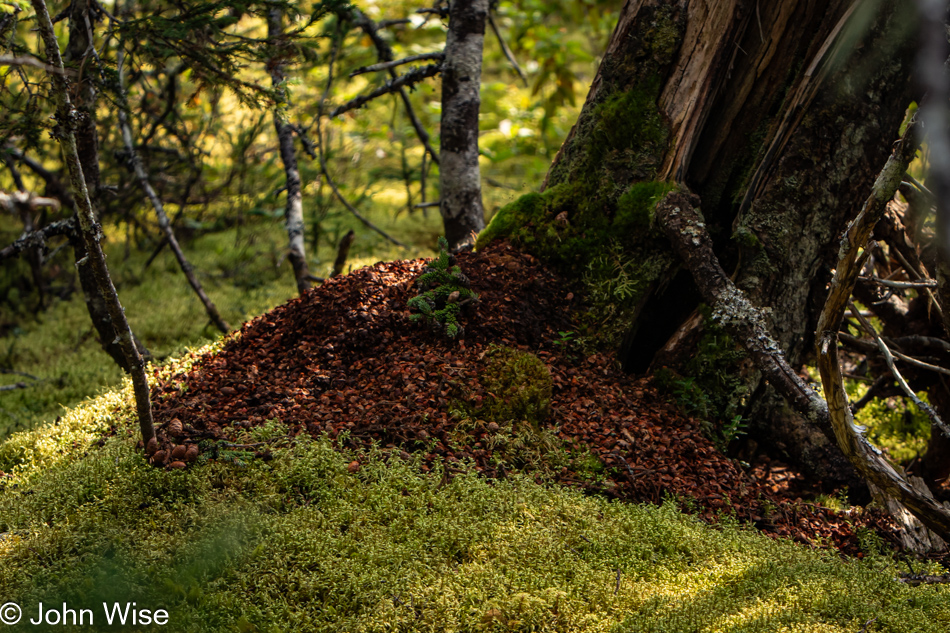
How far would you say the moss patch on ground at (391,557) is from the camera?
240 centimetres

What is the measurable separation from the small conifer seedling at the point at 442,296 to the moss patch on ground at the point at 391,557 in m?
0.97

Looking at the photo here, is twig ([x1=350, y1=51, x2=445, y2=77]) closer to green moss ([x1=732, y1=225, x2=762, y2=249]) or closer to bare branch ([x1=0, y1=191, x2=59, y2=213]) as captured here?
green moss ([x1=732, y1=225, x2=762, y2=249])

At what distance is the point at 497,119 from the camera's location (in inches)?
489

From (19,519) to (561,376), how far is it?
2903 millimetres

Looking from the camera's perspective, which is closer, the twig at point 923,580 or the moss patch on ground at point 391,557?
the moss patch on ground at point 391,557

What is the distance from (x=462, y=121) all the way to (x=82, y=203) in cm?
358

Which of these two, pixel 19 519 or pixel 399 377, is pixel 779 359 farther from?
pixel 19 519

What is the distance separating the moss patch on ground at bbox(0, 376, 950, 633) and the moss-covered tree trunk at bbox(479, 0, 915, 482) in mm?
1299

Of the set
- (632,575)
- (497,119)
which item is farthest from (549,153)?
(632,575)

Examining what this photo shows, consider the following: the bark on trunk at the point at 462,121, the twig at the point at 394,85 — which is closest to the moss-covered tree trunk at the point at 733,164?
the bark on trunk at the point at 462,121

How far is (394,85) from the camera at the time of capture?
17.1 ft

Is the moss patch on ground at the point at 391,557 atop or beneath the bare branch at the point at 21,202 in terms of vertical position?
beneath

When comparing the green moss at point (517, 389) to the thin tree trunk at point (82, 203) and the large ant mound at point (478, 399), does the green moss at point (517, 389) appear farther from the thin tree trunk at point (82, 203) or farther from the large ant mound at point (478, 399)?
the thin tree trunk at point (82, 203)

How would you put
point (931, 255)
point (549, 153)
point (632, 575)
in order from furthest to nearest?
point (549, 153), point (931, 255), point (632, 575)
